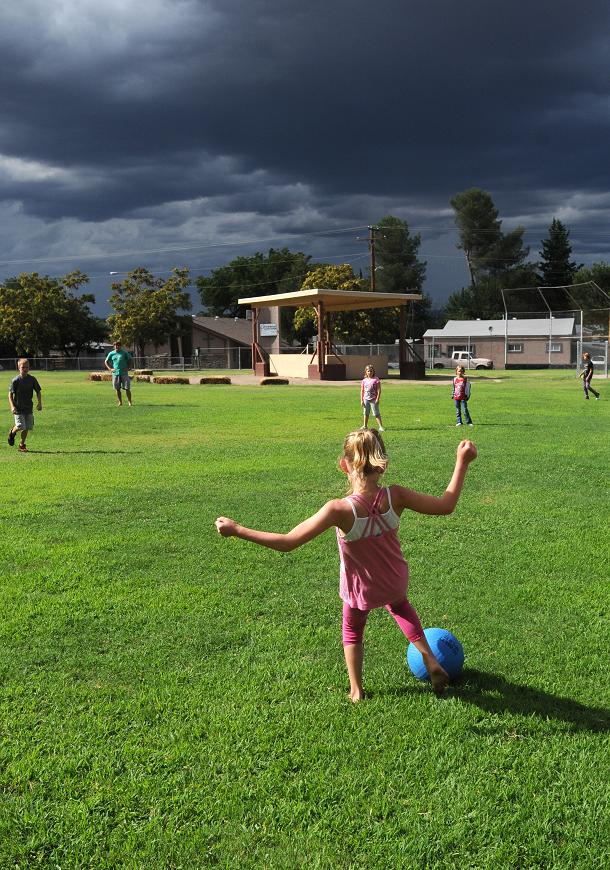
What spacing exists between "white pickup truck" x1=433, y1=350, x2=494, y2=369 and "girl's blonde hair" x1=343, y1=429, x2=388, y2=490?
197 ft

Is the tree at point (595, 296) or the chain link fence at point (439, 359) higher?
the tree at point (595, 296)

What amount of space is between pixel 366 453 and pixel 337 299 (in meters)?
39.9

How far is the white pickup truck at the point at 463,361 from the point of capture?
6457 cm

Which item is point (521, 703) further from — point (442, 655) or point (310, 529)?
point (310, 529)

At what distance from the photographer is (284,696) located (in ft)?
14.1

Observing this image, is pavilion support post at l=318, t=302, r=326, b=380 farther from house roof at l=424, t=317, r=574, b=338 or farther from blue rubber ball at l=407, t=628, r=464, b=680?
blue rubber ball at l=407, t=628, r=464, b=680

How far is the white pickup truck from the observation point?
6457 centimetres

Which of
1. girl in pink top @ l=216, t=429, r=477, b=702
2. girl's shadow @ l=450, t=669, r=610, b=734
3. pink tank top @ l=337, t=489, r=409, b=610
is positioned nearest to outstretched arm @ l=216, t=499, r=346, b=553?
girl in pink top @ l=216, t=429, r=477, b=702

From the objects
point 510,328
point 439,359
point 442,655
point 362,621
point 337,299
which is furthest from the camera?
point 510,328

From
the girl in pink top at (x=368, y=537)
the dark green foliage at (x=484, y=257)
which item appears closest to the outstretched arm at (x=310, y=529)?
the girl in pink top at (x=368, y=537)

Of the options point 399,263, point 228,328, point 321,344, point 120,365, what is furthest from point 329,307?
point 399,263

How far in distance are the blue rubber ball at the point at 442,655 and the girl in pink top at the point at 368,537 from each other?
0.10 m

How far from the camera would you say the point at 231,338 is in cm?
7412

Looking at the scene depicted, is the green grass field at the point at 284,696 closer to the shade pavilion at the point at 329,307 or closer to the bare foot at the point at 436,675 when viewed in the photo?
the bare foot at the point at 436,675
